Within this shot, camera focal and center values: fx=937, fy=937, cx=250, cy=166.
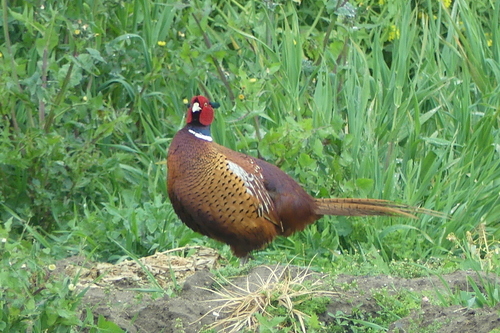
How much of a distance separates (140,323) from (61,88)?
6.37 feet

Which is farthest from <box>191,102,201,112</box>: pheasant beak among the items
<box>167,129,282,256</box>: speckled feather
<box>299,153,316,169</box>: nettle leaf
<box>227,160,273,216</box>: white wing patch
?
<box>299,153,316,169</box>: nettle leaf

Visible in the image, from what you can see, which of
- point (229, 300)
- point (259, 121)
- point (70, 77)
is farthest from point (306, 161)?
point (229, 300)

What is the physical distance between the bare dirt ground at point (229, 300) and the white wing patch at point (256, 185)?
0.60 meters

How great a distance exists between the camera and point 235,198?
15.3ft

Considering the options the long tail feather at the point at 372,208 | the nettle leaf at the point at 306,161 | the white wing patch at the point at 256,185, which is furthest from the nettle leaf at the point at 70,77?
the long tail feather at the point at 372,208

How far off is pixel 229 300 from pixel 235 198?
1067 millimetres

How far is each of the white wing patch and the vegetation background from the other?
26 cm

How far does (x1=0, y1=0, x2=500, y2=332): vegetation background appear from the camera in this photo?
4891 millimetres

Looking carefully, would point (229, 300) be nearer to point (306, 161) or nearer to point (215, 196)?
point (215, 196)

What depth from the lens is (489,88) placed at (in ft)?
19.2

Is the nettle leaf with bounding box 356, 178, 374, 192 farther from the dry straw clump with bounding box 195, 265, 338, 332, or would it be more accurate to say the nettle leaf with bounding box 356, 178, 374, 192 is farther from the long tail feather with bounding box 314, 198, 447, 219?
the dry straw clump with bounding box 195, 265, 338, 332

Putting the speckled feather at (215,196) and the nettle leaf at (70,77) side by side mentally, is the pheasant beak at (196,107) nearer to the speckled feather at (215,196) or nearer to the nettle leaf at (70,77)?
the speckled feather at (215,196)

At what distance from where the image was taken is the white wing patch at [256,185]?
15.4 feet

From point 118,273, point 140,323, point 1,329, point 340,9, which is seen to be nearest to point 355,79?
point 340,9
